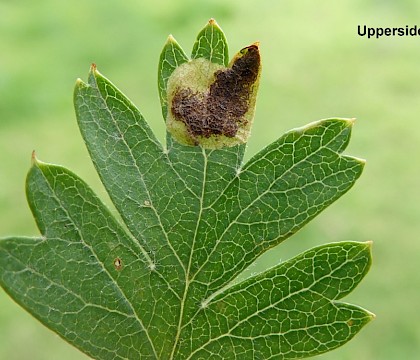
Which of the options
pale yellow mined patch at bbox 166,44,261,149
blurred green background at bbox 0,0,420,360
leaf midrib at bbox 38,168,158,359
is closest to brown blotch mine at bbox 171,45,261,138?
pale yellow mined patch at bbox 166,44,261,149

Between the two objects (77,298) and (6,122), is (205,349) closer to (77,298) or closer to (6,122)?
(77,298)

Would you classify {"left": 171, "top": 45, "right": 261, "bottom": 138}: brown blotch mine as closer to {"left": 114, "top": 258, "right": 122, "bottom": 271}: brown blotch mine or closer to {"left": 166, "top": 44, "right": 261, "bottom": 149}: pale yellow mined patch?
{"left": 166, "top": 44, "right": 261, "bottom": 149}: pale yellow mined patch

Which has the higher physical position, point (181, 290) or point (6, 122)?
point (6, 122)

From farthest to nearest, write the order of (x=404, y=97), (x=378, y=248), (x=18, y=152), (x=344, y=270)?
1. (x=404, y=97)
2. (x=18, y=152)
3. (x=378, y=248)
4. (x=344, y=270)

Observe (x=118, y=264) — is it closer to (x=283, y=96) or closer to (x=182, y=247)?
(x=182, y=247)

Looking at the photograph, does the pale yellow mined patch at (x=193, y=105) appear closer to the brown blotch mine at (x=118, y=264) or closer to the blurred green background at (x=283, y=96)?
the brown blotch mine at (x=118, y=264)

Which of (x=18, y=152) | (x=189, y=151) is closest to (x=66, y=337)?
(x=189, y=151)

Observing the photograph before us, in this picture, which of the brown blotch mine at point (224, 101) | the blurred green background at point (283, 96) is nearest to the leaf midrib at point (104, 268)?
the brown blotch mine at point (224, 101)
